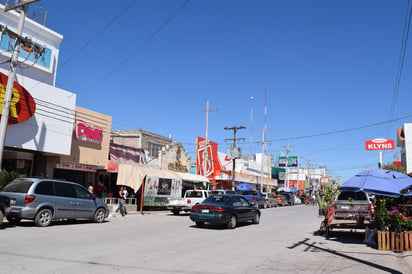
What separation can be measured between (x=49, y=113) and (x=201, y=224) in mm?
11004

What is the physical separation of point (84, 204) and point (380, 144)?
1625 inches

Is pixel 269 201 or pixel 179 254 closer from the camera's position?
pixel 179 254

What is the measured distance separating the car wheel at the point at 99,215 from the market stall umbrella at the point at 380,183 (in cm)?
1019

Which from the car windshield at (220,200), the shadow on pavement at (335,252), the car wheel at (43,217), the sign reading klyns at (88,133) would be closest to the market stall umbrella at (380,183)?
the shadow on pavement at (335,252)

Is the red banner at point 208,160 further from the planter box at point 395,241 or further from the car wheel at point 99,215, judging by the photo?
the planter box at point 395,241

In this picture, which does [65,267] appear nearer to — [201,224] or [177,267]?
[177,267]

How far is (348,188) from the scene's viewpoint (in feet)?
39.3

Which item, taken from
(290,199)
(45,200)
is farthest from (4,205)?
(290,199)

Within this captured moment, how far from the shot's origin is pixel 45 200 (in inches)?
520

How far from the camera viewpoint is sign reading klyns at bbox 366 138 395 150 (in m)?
44.6

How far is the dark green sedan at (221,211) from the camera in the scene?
48.6ft

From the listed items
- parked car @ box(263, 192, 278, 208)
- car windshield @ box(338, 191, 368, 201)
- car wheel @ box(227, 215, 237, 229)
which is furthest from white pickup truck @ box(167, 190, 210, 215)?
parked car @ box(263, 192, 278, 208)

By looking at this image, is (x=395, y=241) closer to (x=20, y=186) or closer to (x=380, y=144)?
(x=20, y=186)

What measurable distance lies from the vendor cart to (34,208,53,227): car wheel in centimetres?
1039
